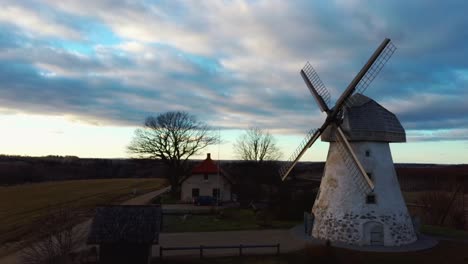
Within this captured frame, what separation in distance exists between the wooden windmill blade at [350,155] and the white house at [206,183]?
2134 cm

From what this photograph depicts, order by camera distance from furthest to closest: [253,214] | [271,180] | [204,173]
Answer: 1. [271,180]
2. [204,173]
3. [253,214]

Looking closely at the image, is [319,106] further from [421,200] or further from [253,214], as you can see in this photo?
[421,200]

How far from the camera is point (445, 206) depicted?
31.1 m

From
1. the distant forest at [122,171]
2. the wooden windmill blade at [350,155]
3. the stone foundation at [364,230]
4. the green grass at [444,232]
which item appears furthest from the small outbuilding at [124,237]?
the distant forest at [122,171]

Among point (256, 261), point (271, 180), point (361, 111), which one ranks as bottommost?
point (256, 261)

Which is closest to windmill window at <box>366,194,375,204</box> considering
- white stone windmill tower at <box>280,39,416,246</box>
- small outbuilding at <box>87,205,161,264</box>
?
white stone windmill tower at <box>280,39,416,246</box>

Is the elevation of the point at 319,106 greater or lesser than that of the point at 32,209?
greater

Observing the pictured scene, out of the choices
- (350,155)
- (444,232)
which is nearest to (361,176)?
(350,155)

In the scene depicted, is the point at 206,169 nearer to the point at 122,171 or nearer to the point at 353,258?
the point at 353,258

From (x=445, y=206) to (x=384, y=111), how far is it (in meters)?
14.2

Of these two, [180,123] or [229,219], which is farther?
[180,123]

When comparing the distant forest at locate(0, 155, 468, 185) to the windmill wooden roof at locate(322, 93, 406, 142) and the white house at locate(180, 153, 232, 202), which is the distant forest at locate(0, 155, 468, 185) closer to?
the white house at locate(180, 153, 232, 202)

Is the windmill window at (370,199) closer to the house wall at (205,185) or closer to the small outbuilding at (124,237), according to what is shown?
the small outbuilding at (124,237)

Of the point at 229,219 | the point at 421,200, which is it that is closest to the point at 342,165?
the point at 229,219
